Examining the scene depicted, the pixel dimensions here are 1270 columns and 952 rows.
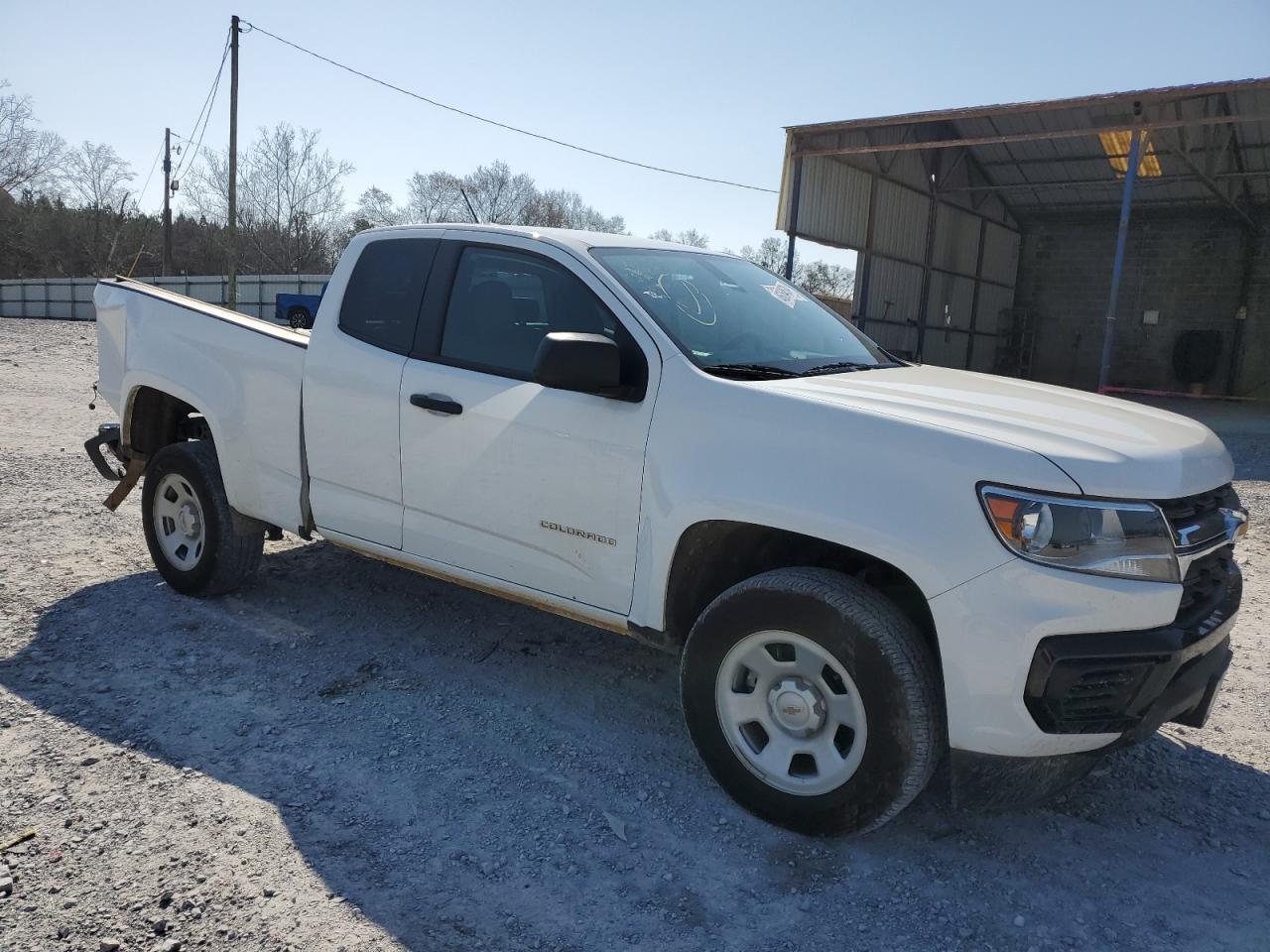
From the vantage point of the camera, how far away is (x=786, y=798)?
297 cm

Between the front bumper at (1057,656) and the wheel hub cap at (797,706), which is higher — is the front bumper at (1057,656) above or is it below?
above

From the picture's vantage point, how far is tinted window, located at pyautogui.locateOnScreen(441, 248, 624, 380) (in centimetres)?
361

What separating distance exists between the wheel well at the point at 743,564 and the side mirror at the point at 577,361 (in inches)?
23.5

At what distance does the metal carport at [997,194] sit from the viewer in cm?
1736

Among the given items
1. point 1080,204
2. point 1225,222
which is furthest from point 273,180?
point 1225,222

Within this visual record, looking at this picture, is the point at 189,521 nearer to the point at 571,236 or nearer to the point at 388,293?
the point at 388,293

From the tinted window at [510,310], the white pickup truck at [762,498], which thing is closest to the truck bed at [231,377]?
the white pickup truck at [762,498]

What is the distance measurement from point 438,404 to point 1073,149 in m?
22.1

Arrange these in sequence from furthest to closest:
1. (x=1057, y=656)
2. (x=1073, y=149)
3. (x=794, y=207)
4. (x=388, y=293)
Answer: (x=1073, y=149) < (x=794, y=207) < (x=388, y=293) < (x=1057, y=656)

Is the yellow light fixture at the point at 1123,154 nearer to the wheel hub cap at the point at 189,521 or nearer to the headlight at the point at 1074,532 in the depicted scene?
the headlight at the point at 1074,532

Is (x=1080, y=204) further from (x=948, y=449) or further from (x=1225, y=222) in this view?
(x=948, y=449)

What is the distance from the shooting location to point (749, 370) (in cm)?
→ 333

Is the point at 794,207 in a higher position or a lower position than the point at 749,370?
higher

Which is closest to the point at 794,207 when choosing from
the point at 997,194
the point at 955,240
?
the point at 955,240
